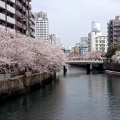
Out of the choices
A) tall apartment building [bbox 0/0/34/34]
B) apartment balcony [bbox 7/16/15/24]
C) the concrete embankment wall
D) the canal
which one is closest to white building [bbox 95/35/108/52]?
tall apartment building [bbox 0/0/34/34]

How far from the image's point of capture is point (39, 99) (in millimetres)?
31734

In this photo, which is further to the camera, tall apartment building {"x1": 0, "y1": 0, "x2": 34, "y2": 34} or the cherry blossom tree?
tall apartment building {"x1": 0, "y1": 0, "x2": 34, "y2": 34}

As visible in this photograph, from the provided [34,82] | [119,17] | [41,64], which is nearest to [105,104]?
[34,82]

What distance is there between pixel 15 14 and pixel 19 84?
24394 millimetres

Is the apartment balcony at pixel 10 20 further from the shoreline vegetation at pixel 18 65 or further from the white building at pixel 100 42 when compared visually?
the white building at pixel 100 42

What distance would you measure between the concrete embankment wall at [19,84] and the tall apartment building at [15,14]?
35.8 ft

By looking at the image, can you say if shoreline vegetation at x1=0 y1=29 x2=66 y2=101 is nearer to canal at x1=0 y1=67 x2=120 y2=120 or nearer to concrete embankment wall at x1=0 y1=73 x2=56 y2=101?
concrete embankment wall at x1=0 y1=73 x2=56 y2=101

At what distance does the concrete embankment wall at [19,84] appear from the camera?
28.4 metres

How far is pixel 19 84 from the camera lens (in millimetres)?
32562

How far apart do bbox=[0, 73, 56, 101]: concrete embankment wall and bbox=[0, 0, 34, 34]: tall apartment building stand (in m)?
10.9

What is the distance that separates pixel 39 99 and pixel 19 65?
14.9 feet

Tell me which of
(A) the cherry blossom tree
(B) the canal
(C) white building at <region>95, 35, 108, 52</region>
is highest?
(C) white building at <region>95, 35, 108, 52</region>

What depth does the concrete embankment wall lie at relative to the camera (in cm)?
2845

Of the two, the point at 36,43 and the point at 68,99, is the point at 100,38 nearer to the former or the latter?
the point at 36,43
